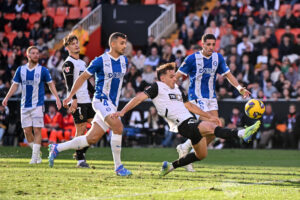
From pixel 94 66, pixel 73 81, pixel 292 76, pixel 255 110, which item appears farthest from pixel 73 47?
pixel 292 76

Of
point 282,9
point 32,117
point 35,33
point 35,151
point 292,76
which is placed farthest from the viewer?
point 35,33

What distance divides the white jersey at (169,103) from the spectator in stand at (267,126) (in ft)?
34.3

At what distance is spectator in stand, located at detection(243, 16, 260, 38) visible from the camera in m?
23.6

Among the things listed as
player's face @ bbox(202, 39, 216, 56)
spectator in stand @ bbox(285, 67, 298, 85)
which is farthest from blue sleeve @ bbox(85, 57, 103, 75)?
spectator in stand @ bbox(285, 67, 298, 85)

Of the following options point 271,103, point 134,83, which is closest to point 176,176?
point 271,103

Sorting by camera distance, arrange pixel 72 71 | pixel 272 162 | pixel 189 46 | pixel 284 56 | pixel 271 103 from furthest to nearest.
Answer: pixel 189 46 < pixel 284 56 < pixel 271 103 < pixel 272 162 < pixel 72 71

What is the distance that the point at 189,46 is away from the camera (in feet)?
79.6

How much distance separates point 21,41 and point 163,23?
6.00 m

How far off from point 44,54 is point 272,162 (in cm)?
1408

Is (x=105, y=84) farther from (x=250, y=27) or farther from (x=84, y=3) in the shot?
(x=84, y=3)

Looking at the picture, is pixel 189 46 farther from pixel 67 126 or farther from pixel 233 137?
pixel 233 137

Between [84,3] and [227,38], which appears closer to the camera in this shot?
[227,38]

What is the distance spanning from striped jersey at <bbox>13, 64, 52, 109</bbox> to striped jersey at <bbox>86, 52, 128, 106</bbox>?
2943 millimetres

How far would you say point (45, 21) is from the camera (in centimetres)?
2817
